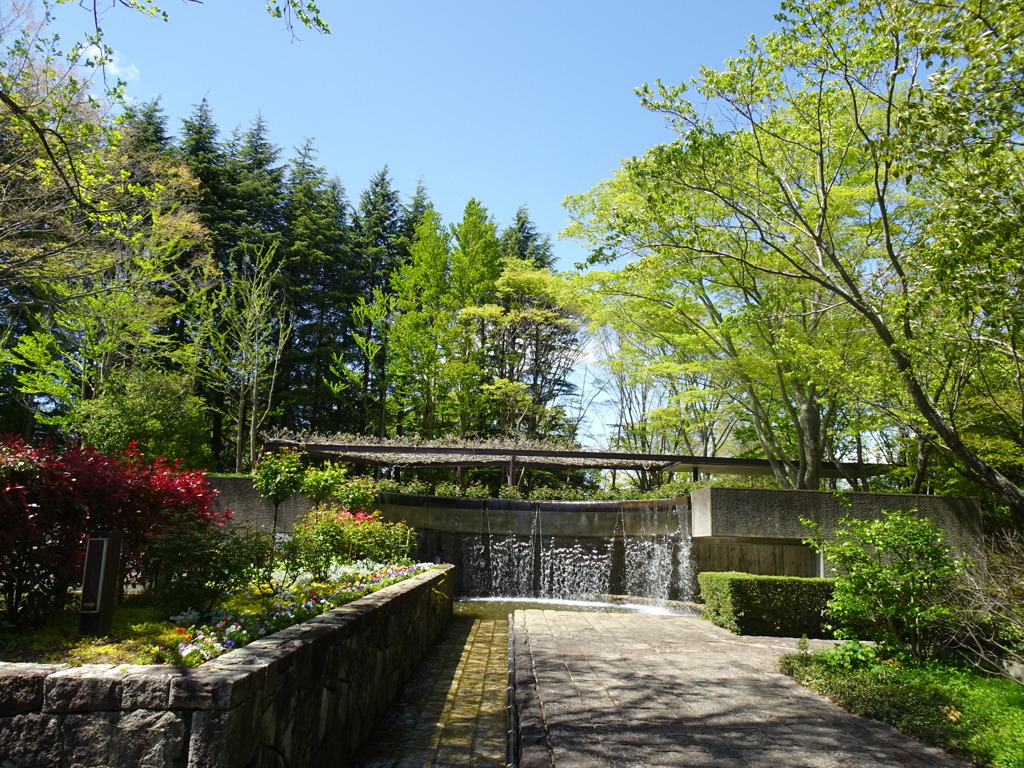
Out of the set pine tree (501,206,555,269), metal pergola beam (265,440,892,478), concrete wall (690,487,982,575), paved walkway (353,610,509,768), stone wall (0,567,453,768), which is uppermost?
pine tree (501,206,555,269)

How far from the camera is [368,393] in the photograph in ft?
86.7

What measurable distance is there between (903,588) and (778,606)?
2664 millimetres

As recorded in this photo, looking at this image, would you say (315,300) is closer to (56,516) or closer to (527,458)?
(527,458)

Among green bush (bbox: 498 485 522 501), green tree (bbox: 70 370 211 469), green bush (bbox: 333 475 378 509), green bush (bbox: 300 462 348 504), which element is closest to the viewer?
green bush (bbox: 300 462 348 504)

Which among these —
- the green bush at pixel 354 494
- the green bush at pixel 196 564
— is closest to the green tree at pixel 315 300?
the green bush at pixel 354 494

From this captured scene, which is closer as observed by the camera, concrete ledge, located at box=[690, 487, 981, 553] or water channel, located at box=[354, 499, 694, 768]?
water channel, located at box=[354, 499, 694, 768]

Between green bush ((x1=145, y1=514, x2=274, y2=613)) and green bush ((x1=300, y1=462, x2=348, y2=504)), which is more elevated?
green bush ((x1=300, y1=462, x2=348, y2=504))

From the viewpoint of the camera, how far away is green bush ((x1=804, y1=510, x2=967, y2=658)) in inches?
224

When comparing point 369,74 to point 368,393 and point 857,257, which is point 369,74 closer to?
point 857,257

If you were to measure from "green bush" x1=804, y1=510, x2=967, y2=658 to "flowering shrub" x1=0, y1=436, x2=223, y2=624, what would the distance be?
5.58m

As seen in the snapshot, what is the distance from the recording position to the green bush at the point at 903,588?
570cm

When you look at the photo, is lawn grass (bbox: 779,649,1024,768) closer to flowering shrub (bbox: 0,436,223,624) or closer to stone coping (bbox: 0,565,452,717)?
stone coping (bbox: 0,565,452,717)

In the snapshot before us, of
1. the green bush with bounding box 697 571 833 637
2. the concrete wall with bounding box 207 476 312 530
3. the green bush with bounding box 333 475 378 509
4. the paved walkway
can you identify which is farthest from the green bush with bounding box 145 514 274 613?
the concrete wall with bounding box 207 476 312 530

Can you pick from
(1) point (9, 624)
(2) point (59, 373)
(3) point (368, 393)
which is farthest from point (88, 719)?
(3) point (368, 393)
